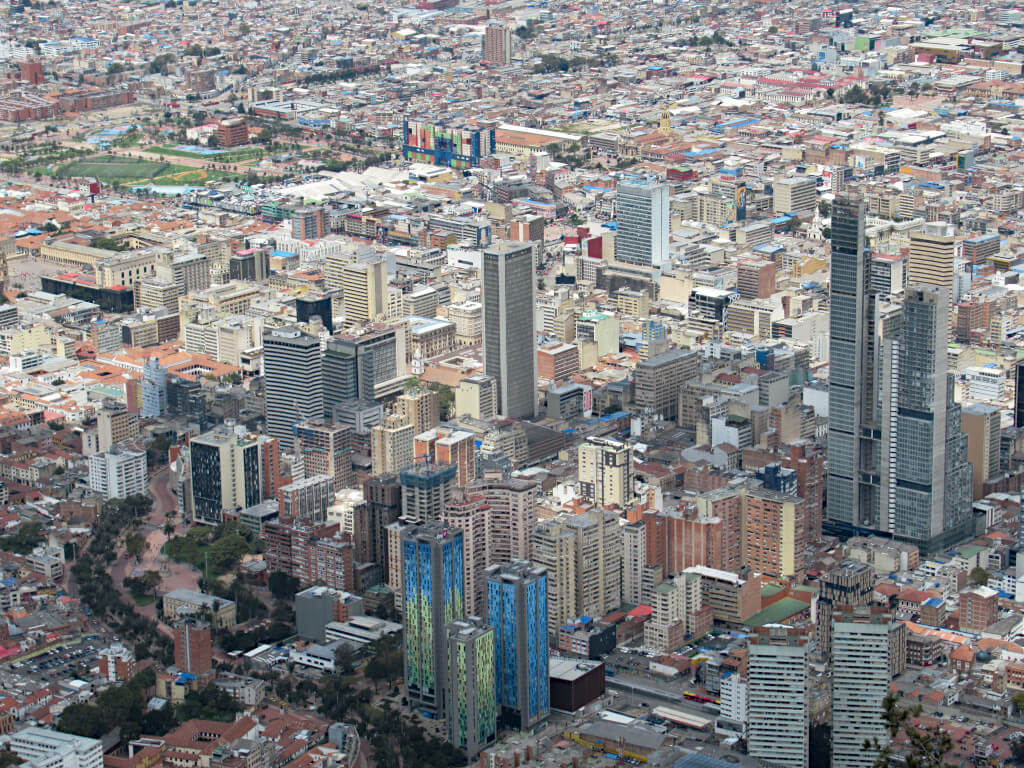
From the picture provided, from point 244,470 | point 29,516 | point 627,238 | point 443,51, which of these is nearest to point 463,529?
point 244,470

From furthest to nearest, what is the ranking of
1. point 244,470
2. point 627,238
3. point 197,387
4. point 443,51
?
point 443,51, point 627,238, point 197,387, point 244,470

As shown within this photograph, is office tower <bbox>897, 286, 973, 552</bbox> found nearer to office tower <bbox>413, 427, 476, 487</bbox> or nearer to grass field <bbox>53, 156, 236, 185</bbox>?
office tower <bbox>413, 427, 476, 487</bbox>

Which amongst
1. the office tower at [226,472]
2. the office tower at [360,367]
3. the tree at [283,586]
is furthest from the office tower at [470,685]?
the office tower at [360,367]

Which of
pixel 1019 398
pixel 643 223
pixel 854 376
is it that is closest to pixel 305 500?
pixel 854 376

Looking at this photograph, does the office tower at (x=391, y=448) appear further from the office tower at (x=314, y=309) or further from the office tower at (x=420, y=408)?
the office tower at (x=314, y=309)

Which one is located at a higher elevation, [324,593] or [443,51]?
[443,51]

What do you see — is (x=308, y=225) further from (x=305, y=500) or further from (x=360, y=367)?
(x=305, y=500)

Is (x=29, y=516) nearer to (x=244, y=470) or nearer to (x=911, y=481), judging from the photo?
(x=244, y=470)
